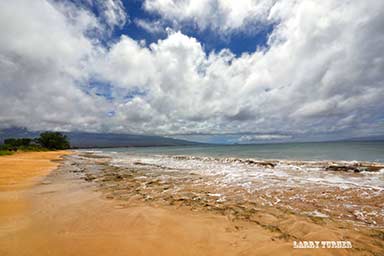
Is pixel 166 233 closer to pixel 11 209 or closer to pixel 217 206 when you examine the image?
pixel 217 206

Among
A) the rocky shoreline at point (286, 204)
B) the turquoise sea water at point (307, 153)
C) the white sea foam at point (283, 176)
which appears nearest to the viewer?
the rocky shoreline at point (286, 204)

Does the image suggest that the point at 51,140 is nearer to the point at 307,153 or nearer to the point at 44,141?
the point at 44,141

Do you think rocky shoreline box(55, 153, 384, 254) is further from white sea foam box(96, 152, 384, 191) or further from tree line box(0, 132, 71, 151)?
tree line box(0, 132, 71, 151)

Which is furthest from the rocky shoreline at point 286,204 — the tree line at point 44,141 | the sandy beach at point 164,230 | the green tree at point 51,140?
the green tree at point 51,140

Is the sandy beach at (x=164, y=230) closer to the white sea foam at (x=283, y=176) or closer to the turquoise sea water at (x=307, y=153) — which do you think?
the white sea foam at (x=283, y=176)

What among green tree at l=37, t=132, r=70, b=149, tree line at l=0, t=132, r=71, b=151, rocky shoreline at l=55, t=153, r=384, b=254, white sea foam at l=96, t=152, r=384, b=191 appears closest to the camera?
rocky shoreline at l=55, t=153, r=384, b=254

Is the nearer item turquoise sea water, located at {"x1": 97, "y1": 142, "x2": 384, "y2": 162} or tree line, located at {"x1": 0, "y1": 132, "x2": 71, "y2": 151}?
turquoise sea water, located at {"x1": 97, "y1": 142, "x2": 384, "y2": 162}

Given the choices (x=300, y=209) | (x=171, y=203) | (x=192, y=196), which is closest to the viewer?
(x=300, y=209)

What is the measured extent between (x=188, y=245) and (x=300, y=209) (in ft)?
14.4

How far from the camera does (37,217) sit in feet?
18.4

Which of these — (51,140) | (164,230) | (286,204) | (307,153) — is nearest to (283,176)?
(286,204)

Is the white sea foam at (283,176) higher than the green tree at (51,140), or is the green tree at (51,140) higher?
the green tree at (51,140)

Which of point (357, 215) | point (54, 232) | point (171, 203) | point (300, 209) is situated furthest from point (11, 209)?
point (357, 215)

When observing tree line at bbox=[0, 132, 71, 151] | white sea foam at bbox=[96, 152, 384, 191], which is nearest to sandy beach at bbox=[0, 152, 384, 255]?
white sea foam at bbox=[96, 152, 384, 191]
